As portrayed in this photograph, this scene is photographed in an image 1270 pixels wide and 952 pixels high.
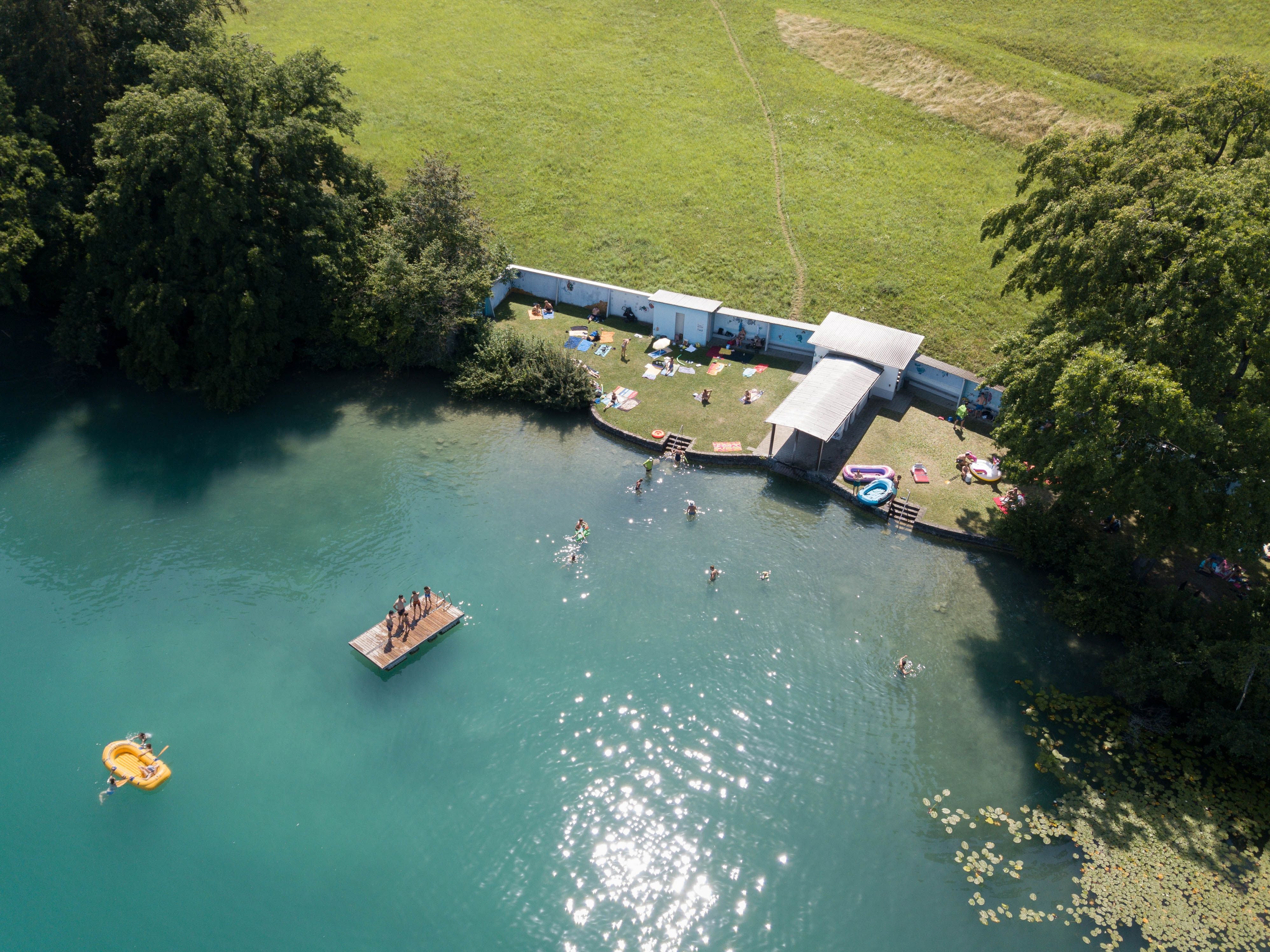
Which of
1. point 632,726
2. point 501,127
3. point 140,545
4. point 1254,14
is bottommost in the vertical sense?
point 140,545

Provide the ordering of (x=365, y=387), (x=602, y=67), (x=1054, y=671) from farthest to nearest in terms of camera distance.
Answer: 1. (x=602, y=67)
2. (x=365, y=387)
3. (x=1054, y=671)

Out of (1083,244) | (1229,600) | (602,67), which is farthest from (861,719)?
(602,67)

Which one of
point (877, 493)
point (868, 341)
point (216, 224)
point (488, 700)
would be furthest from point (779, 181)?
point (488, 700)

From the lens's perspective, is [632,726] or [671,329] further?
[671,329]

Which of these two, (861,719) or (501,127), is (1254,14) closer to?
(501,127)

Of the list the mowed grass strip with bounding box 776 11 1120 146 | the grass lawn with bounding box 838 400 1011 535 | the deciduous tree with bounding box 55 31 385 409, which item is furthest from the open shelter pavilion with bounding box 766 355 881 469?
the mowed grass strip with bounding box 776 11 1120 146

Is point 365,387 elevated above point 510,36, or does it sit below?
below

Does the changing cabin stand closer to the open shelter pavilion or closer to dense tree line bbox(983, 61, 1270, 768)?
the open shelter pavilion

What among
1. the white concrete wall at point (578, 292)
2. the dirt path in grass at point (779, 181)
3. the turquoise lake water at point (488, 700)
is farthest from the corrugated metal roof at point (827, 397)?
the white concrete wall at point (578, 292)
